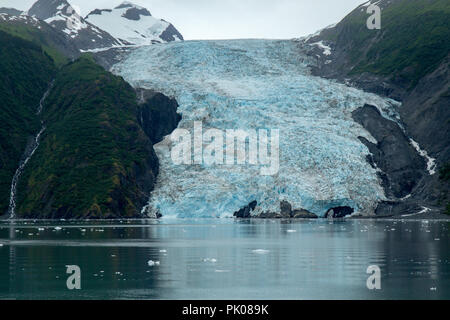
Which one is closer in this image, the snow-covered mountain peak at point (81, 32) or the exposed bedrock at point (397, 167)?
the exposed bedrock at point (397, 167)

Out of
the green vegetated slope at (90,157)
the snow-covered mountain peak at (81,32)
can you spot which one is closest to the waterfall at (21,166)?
the green vegetated slope at (90,157)

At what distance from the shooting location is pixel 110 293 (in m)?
24.2

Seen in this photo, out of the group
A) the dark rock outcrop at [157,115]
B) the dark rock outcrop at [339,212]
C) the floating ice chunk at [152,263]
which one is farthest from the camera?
the dark rock outcrop at [157,115]

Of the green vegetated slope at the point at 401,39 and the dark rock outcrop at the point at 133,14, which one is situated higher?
the dark rock outcrop at the point at 133,14

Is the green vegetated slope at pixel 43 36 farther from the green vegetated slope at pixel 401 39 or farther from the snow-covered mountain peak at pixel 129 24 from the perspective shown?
the green vegetated slope at pixel 401 39

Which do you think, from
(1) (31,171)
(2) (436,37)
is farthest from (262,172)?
(2) (436,37)

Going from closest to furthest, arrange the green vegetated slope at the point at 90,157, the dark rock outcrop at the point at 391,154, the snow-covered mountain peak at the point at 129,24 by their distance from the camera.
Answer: the green vegetated slope at the point at 90,157
the dark rock outcrop at the point at 391,154
the snow-covered mountain peak at the point at 129,24

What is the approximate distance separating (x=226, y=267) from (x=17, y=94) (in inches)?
3588

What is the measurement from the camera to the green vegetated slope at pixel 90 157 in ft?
296

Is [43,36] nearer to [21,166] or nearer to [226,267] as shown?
[21,166]

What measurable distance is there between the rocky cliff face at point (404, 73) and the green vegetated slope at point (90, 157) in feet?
112

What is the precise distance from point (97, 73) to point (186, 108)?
2014 cm

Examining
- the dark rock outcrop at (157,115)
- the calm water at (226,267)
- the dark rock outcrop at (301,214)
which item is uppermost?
the dark rock outcrop at (157,115)
